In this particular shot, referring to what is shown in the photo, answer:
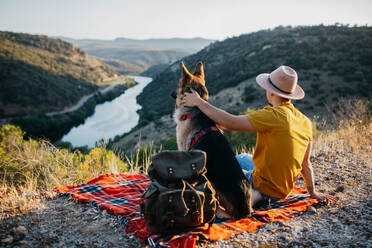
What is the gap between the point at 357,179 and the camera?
15.0 ft

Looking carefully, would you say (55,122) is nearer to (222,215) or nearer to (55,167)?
(55,167)

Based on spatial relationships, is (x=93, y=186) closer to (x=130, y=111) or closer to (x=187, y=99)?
(x=187, y=99)

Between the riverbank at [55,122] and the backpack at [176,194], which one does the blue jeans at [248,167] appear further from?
the riverbank at [55,122]

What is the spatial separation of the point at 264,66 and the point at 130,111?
51.0 metres

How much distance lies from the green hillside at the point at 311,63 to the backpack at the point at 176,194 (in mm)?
23960

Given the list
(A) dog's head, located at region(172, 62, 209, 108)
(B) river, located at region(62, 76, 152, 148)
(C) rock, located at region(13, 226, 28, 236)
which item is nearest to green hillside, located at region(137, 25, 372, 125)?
(B) river, located at region(62, 76, 152, 148)

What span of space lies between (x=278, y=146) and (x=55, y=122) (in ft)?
197

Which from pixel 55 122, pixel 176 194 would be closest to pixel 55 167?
pixel 176 194

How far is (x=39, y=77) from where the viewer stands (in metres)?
66.1

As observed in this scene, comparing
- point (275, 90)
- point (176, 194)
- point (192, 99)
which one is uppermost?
point (275, 90)

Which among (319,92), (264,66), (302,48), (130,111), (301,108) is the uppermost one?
(302,48)

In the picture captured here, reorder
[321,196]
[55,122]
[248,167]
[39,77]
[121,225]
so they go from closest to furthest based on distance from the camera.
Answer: [121,225]
[321,196]
[248,167]
[55,122]
[39,77]

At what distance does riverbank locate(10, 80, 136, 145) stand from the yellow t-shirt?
127 feet

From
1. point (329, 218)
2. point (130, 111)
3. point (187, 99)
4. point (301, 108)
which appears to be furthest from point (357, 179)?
point (130, 111)
